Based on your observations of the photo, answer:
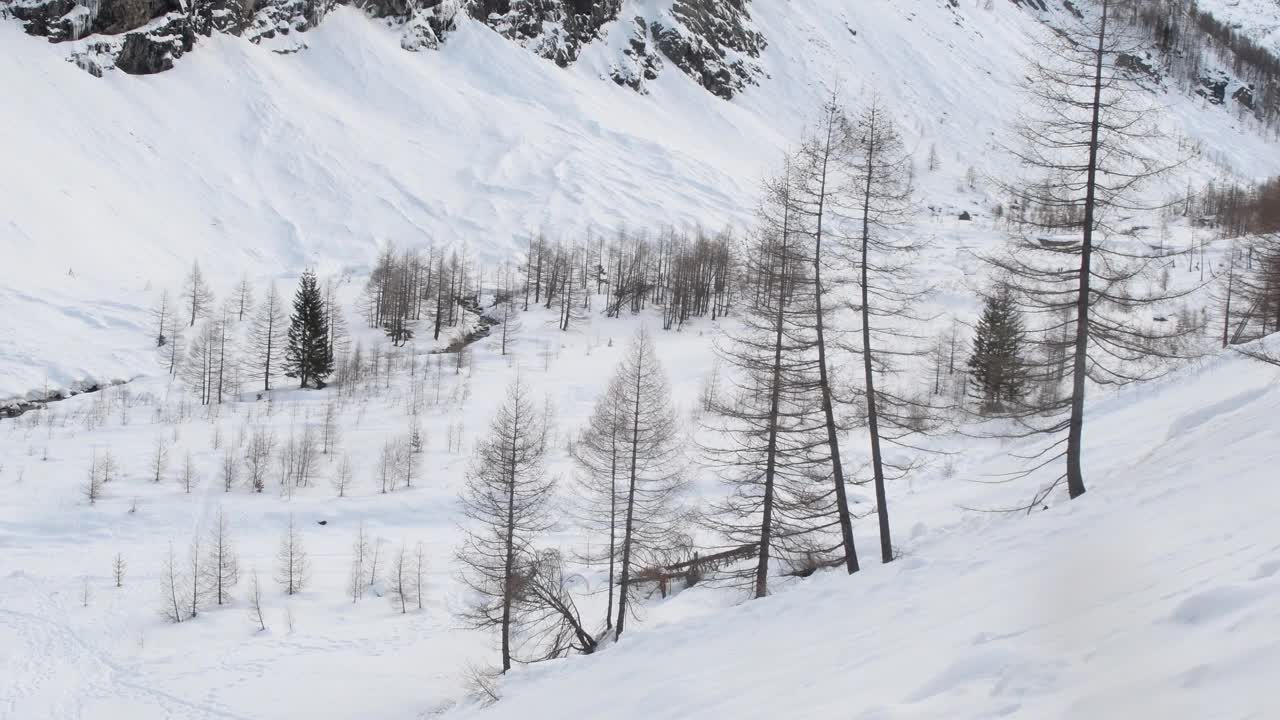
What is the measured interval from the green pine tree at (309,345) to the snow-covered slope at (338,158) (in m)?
9.27

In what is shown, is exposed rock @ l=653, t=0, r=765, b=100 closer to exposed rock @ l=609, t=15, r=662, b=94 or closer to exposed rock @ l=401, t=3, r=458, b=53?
exposed rock @ l=609, t=15, r=662, b=94

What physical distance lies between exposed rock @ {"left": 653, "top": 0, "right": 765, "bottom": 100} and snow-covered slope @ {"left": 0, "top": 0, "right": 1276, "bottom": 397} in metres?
3.98

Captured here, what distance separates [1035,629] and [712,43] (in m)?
154

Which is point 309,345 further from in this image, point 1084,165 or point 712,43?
point 712,43

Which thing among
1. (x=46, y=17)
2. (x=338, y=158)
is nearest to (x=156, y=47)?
(x=46, y=17)

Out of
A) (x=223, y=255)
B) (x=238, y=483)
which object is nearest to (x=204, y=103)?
(x=223, y=255)

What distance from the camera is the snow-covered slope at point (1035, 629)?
14.4 ft

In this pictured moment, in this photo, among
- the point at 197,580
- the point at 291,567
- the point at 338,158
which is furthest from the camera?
the point at 338,158

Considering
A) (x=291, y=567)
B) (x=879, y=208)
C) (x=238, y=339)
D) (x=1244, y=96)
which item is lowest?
(x=291, y=567)

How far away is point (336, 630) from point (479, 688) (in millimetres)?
10244

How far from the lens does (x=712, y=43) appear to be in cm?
14338

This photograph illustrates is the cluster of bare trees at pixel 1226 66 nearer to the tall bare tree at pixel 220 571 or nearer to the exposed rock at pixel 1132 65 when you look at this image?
the exposed rock at pixel 1132 65

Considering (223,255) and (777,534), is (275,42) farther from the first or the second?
(777,534)

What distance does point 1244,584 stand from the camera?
193 inches
